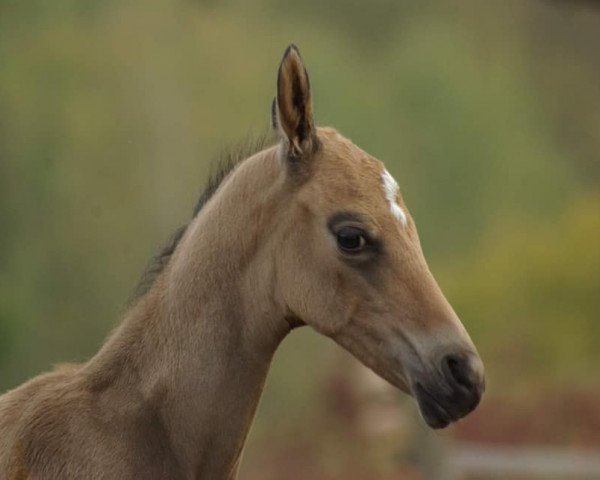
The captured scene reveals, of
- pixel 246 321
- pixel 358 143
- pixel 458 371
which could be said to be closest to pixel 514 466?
pixel 358 143

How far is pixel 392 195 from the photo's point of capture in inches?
171

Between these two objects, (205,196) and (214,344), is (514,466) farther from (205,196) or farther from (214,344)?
(214,344)

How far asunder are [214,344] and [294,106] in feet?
2.62

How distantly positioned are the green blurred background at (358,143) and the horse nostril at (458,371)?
7.54m

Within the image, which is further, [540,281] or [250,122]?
[540,281]

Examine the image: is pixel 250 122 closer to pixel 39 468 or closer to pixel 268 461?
pixel 268 461

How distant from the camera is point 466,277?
1416 centimetres

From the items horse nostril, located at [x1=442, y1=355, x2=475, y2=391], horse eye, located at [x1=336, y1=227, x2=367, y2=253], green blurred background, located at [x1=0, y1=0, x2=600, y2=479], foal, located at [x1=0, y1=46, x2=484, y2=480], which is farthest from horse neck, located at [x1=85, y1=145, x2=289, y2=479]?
green blurred background, located at [x1=0, y1=0, x2=600, y2=479]

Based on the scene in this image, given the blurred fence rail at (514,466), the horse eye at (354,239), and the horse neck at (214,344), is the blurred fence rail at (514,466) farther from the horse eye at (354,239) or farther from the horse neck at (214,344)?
the horse eye at (354,239)

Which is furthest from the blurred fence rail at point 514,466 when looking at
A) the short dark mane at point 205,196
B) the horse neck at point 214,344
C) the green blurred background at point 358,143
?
the horse neck at point 214,344

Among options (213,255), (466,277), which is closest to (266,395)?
(466,277)

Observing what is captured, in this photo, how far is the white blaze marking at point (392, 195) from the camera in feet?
14.1

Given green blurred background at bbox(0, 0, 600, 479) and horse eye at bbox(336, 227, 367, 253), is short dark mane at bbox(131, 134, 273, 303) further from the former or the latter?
green blurred background at bbox(0, 0, 600, 479)

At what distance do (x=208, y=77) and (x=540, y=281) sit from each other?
4121 millimetres
